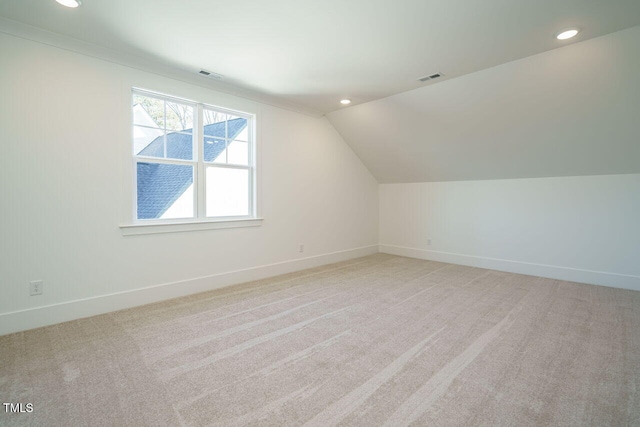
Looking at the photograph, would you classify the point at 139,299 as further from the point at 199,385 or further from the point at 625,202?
the point at 625,202

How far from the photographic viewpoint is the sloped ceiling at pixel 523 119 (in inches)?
114

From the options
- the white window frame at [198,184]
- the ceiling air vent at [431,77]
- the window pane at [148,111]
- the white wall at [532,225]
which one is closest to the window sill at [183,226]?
Result: the white window frame at [198,184]

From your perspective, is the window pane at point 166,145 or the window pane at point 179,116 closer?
the window pane at point 166,145

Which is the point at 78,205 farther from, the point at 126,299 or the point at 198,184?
the point at 198,184

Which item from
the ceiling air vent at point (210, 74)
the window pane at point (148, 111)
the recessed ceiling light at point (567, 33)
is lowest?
the window pane at point (148, 111)

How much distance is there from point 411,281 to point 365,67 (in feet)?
9.14

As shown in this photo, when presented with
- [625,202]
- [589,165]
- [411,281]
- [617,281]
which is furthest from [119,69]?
[617,281]

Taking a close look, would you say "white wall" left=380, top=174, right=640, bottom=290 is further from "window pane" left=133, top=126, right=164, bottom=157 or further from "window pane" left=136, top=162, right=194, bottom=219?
"window pane" left=133, top=126, right=164, bottom=157

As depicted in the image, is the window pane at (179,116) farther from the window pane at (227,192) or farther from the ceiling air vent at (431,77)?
the ceiling air vent at (431,77)

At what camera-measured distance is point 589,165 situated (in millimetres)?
3801

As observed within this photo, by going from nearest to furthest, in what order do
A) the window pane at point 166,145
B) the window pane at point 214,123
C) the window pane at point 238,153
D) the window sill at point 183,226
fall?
1. the window sill at point 183,226
2. the window pane at point 166,145
3. the window pane at point 214,123
4. the window pane at point 238,153

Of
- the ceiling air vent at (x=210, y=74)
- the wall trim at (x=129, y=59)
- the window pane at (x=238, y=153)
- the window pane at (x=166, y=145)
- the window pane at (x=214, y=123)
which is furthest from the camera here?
the window pane at (x=238, y=153)

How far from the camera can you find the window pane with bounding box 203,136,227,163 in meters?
3.68

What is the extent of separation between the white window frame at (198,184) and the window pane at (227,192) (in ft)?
0.18
